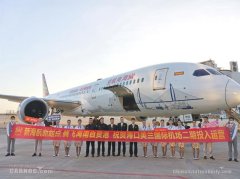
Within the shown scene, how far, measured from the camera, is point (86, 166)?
8.29 m

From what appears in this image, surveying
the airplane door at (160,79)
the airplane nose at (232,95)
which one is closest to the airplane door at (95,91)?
the airplane door at (160,79)

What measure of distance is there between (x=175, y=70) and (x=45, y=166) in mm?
7757

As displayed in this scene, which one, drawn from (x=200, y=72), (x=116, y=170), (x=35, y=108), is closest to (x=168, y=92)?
(x=200, y=72)

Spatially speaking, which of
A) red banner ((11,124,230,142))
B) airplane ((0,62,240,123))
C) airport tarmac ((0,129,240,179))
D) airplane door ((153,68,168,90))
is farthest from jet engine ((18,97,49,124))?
airport tarmac ((0,129,240,179))

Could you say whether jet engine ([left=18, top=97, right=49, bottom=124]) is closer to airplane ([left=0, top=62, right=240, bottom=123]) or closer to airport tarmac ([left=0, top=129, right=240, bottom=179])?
airplane ([left=0, top=62, right=240, bottom=123])

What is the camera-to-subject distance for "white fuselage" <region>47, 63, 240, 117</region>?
1144 centimetres

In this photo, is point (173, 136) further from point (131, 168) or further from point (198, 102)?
point (131, 168)

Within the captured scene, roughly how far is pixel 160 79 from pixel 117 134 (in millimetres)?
4119

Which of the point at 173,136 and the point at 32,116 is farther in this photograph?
the point at 32,116

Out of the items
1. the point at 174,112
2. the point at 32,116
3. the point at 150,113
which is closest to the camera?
the point at 174,112

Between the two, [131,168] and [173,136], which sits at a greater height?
[173,136]

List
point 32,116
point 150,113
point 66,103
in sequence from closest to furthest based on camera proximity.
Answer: point 150,113, point 32,116, point 66,103

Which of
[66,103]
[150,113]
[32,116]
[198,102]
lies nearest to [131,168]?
[198,102]

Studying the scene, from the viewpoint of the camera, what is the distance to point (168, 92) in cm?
1309
